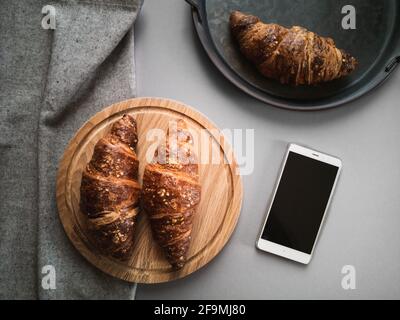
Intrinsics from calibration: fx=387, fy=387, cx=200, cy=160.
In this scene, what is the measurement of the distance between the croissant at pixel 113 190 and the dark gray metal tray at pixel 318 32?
302 millimetres

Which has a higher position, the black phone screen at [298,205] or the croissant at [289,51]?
the croissant at [289,51]

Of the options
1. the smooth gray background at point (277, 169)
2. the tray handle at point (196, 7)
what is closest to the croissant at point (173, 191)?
the smooth gray background at point (277, 169)

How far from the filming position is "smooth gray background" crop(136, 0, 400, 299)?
1009 millimetres

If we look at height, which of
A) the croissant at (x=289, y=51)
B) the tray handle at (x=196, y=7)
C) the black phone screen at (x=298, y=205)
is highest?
the tray handle at (x=196, y=7)

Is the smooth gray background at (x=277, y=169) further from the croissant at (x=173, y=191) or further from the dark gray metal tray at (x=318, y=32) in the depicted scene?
the croissant at (x=173, y=191)

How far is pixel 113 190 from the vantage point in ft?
2.79

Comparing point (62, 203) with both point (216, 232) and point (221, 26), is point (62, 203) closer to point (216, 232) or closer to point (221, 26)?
point (216, 232)

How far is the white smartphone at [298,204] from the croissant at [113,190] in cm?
35

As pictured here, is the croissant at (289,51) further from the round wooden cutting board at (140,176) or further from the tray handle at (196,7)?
the round wooden cutting board at (140,176)

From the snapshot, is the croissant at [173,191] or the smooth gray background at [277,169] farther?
the smooth gray background at [277,169]

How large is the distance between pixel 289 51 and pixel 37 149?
0.66 m

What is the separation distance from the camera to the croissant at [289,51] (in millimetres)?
909

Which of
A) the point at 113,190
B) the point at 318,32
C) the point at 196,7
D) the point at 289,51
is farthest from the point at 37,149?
the point at 318,32
